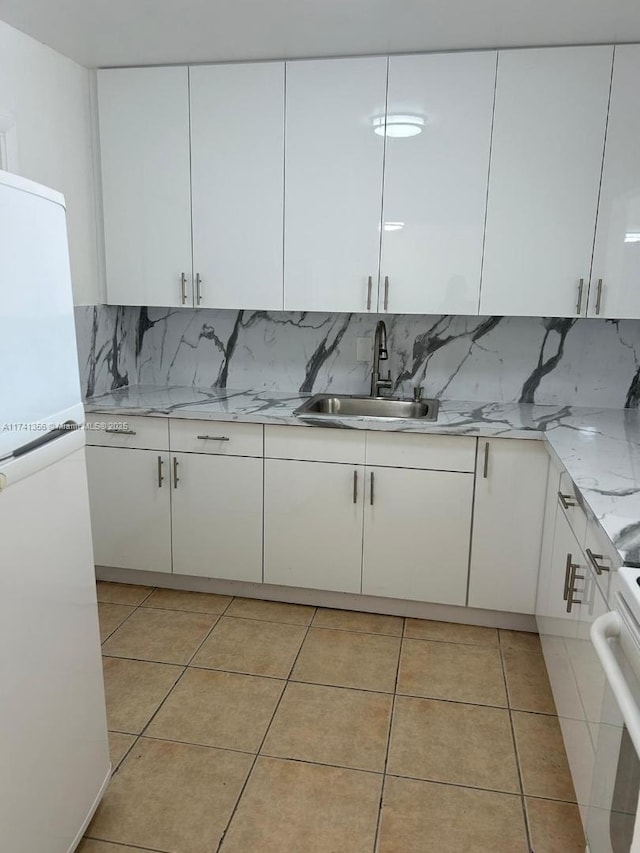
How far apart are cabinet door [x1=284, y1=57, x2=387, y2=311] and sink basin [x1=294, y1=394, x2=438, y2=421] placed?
486mm

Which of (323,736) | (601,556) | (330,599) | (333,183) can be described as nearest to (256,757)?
(323,736)

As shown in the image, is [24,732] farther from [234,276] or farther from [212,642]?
[234,276]

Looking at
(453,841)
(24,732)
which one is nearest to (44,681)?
(24,732)

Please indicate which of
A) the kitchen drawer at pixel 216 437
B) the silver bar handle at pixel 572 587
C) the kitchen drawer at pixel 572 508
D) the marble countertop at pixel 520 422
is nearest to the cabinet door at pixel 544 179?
the marble countertop at pixel 520 422

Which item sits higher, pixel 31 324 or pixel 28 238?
pixel 28 238

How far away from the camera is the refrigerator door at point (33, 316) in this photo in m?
1.28

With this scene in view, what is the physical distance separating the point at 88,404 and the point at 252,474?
85 cm

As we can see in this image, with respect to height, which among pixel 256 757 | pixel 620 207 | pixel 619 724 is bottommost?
pixel 256 757

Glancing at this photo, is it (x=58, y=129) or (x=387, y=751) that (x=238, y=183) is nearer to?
(x=58, y=129)

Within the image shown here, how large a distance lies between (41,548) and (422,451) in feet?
5.51

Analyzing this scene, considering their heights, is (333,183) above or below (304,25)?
below

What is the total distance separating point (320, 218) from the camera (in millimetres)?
2953

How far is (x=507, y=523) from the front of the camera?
275cm

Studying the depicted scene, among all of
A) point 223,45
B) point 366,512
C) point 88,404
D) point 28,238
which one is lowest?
point 366,512
